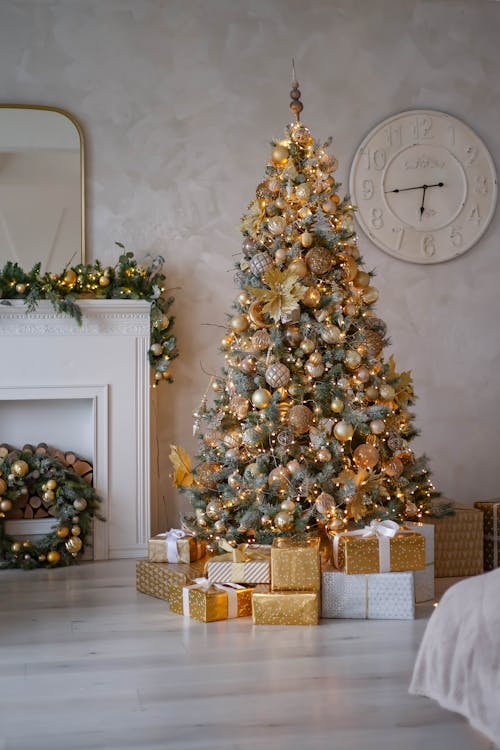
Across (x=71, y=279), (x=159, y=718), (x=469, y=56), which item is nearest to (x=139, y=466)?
(x=71, y=279)

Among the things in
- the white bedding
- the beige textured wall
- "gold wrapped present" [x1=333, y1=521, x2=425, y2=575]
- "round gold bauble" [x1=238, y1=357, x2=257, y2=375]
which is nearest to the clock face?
the beige textured wall

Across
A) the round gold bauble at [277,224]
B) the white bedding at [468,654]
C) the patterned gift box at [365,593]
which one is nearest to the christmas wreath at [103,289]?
the round gold bauble at [277,224]

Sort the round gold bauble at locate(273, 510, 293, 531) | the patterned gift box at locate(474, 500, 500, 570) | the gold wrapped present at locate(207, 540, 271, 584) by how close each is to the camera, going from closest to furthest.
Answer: the gold wrapped present at locate(207, 540, 271, 584)
the round gold bauble at locate(273, 510, 293, 531)
the patterned gift box at locate(474, 500, 500, 570)

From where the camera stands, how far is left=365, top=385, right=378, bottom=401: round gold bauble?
12.5ft

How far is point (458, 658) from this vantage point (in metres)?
2.18

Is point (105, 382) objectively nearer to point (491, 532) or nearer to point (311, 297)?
point (311, 297)

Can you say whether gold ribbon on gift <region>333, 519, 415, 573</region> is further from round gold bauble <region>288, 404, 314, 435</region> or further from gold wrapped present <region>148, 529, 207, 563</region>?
gold wrapped present <region>148, 529, 207, 563</region>

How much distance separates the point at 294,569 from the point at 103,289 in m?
1.96

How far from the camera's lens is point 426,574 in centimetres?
358

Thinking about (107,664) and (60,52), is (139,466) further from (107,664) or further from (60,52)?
(60,52)

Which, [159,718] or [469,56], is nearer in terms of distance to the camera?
[159,718]

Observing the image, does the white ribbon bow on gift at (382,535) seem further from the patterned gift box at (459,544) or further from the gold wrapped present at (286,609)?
the patterned gift box at (459,544)

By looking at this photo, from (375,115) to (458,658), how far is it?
3.68 metres

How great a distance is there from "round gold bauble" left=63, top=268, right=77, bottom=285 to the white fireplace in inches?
5.0
